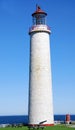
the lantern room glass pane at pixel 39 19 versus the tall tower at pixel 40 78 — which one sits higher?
the lantern room glass pane at pixel 39 19

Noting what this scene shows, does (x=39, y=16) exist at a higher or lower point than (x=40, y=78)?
higher

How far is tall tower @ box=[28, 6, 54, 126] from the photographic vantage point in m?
36.6

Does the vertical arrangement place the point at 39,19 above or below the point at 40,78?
above

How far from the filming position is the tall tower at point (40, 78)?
36.6 m

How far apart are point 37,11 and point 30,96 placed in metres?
10.4

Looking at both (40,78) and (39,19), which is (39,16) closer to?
(39,19)

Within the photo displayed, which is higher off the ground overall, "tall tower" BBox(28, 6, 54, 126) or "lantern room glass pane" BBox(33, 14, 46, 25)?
"lantern room glass pane" BBox(33, 14, 46, 25)

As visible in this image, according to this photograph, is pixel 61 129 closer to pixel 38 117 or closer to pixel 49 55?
pixel 38 117

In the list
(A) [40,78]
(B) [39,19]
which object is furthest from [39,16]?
(A) [40,78]

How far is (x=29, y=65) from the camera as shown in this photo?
38250mm

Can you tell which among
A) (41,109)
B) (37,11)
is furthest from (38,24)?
(41,109)

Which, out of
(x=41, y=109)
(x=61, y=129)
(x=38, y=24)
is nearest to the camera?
(x=61, y=129)

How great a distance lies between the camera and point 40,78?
121 feet

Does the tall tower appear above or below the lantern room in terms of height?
below
